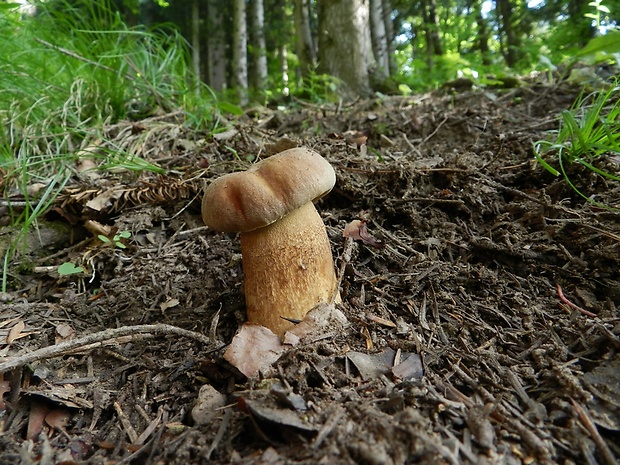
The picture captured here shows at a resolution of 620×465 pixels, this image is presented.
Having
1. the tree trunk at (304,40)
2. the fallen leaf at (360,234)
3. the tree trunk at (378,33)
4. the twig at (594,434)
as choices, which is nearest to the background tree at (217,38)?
the tree trunk at (304,40)

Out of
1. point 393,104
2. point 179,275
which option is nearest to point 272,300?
point 179,275

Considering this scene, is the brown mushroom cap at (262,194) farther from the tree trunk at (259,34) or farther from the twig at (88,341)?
the tree trunk at (259,34)

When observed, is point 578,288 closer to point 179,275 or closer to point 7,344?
point 179,275

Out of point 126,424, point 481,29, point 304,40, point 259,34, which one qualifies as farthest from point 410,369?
point 481,29

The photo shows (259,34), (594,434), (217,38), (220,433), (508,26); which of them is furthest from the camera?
(217,38)

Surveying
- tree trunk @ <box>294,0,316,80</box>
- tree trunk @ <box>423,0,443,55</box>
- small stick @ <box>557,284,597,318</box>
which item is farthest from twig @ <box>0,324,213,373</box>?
tree trunk @ <box>423,0,443,55</box>

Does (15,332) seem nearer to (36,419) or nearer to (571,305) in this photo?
(36,419)

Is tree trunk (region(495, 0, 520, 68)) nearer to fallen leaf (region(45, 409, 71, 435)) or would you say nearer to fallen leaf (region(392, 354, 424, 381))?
fallen leaf (region(392, 354, 424, 381))
